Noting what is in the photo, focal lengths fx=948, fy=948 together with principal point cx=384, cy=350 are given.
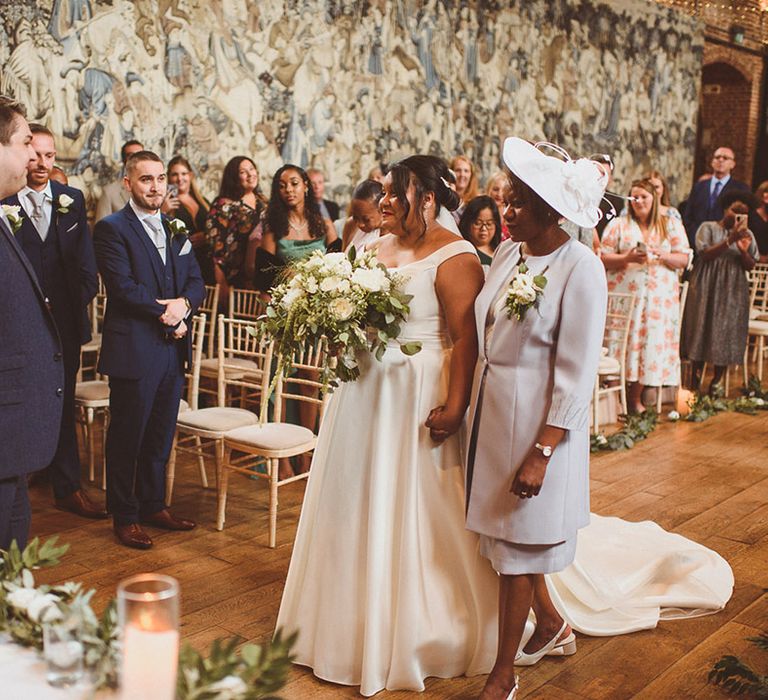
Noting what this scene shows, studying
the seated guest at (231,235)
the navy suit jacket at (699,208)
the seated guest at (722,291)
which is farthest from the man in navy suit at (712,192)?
the seated guest at (231,235)

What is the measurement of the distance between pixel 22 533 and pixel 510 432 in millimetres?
1557

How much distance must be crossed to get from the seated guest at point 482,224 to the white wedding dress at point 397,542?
2.52m

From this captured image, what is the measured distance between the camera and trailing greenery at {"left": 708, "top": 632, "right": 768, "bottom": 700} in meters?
3.29

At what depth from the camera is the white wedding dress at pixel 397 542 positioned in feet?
11.1

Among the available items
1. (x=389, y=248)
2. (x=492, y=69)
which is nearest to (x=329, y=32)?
(x=492, y=69)

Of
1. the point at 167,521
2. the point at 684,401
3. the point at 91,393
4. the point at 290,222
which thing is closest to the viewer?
the point at 167,521

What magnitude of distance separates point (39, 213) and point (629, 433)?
14.6 feet

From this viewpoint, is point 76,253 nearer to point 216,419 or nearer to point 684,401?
point 216,419

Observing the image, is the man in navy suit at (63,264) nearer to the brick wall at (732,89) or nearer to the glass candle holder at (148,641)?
the glass candle holder at (148,641)

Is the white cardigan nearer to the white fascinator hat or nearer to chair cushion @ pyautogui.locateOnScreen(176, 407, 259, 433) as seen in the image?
the white fascinator hat

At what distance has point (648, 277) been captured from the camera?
775 cm

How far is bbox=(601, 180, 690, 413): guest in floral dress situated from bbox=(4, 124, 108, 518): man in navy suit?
4188 mm

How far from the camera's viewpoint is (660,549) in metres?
4.57

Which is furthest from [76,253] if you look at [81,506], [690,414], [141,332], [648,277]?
[690,414]
